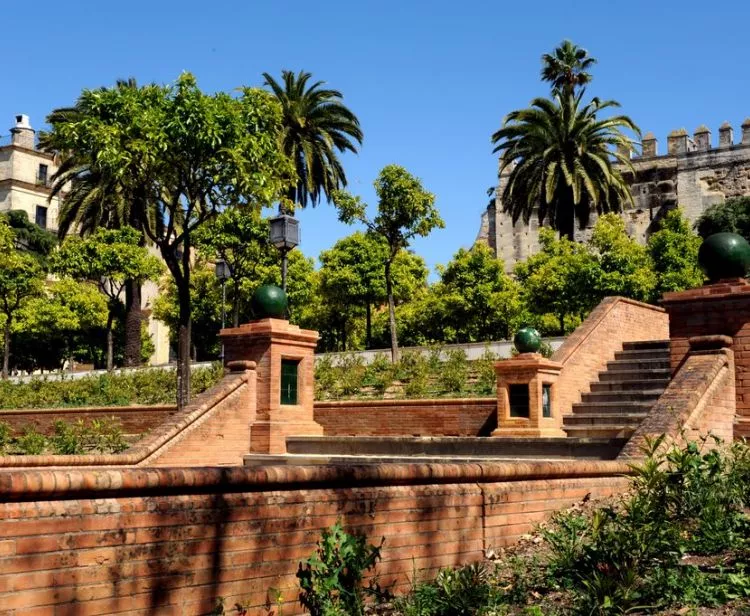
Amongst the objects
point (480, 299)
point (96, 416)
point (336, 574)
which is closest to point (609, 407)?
point (336, 574)

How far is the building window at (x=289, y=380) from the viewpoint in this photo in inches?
568

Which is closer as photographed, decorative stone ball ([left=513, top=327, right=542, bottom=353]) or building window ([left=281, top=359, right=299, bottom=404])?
building window ([left=281, top=359, right=299, bottom=404])

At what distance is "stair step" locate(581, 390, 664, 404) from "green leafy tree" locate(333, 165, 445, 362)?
15954 mm

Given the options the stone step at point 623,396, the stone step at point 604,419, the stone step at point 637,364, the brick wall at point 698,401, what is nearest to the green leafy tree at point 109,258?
the stone step at point 637,364

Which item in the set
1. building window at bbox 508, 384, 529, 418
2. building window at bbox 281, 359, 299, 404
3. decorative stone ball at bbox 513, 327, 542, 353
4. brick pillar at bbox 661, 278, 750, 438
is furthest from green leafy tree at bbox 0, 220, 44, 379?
brick pillar at bbox 661, 278, 750, 438

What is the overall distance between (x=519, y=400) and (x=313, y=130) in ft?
90.3

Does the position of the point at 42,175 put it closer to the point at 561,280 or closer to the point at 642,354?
the point at 561,280

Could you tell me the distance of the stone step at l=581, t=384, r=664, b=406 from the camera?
13547 mm

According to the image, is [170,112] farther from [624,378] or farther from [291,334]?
[624,378]

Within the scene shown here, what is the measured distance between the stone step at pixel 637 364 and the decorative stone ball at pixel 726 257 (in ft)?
11.1

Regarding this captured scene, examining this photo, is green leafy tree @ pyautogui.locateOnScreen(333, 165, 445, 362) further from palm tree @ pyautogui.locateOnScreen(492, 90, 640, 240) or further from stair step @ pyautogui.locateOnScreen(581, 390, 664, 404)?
stair step @ pyautogui.locateOnScreen(581, 390, 664, 404)

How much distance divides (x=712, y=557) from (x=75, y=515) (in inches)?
167

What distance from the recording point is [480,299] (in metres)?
47.4

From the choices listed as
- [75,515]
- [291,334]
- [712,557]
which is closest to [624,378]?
[291,334]
